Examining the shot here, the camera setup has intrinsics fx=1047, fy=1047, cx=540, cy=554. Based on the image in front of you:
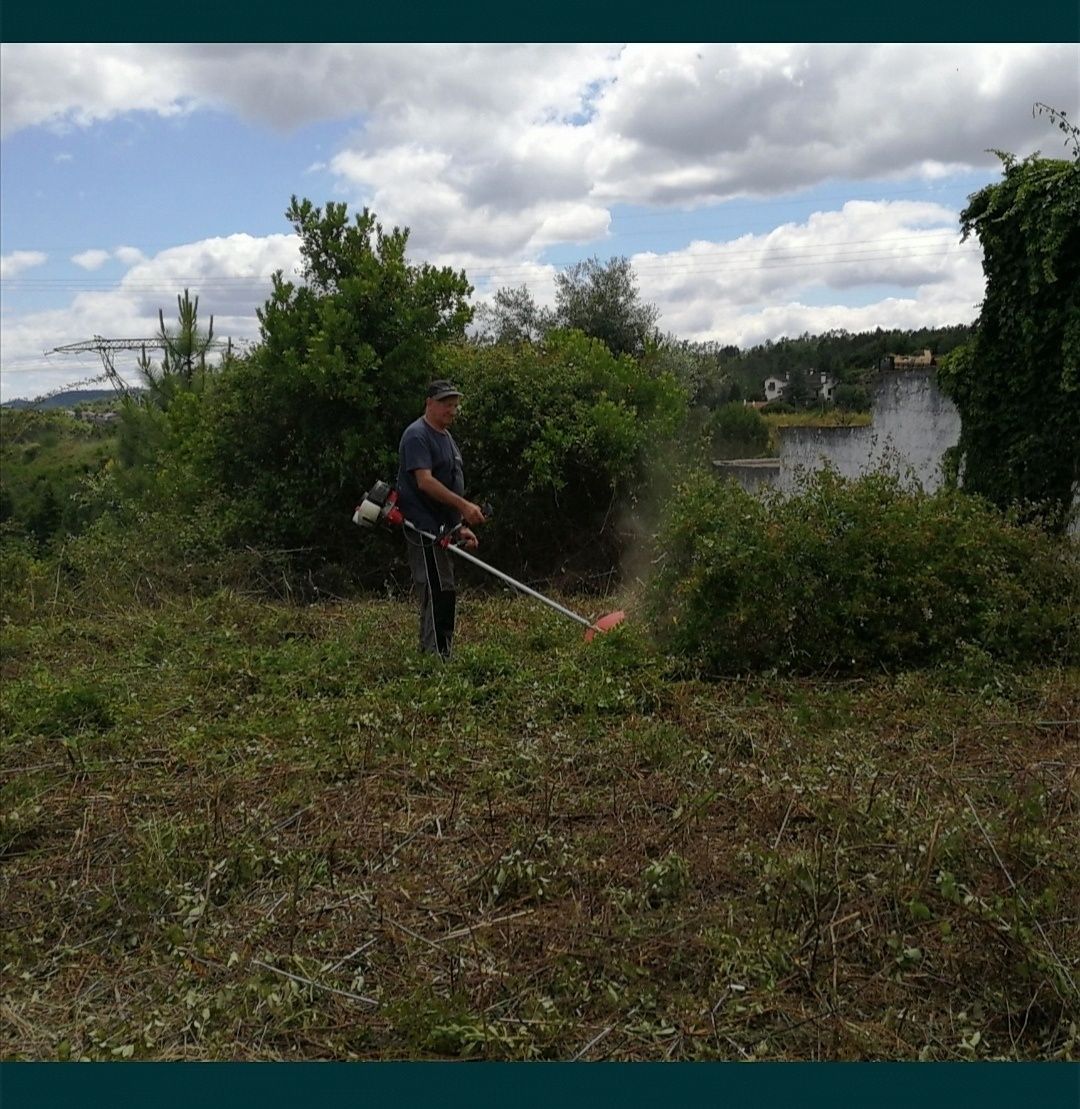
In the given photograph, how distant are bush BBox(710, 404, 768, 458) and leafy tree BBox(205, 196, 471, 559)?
11726 mm

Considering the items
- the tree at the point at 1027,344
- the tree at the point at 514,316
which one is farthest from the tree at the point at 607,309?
the tree at the point at 1027,344

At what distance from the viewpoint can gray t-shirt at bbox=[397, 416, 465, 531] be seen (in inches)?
256

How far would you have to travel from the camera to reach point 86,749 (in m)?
4.94

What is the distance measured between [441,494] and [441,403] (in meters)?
0.59

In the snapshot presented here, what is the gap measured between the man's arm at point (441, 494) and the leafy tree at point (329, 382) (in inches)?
112

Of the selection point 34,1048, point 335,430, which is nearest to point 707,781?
point 34,1048

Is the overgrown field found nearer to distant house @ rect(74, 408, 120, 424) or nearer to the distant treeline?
the distant treeline

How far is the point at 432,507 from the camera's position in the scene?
669 cm

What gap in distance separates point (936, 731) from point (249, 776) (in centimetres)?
312

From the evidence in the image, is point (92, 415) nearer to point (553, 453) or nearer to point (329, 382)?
point (329, 382)

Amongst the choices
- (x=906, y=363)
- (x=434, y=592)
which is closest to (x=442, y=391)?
(x=434, y=592)

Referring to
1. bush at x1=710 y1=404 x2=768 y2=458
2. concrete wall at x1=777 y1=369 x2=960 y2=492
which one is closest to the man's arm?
concrete wall at x1=777 y1=369 x2=960 y2=492

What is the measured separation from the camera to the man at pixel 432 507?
6.50 meters

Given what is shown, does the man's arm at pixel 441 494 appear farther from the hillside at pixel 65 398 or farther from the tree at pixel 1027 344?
the hillside at pixel 65 398
